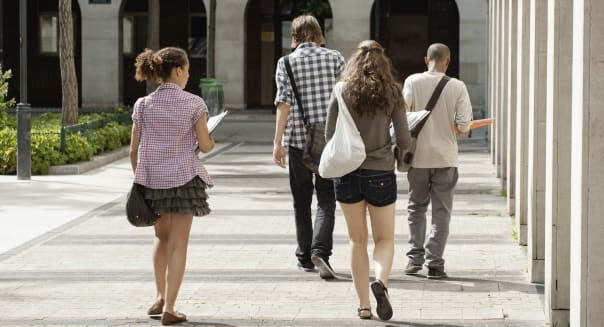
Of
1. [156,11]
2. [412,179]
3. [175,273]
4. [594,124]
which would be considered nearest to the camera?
[594,124]

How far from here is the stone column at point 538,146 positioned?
9312 mm

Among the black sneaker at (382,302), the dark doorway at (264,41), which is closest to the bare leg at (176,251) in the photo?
the black sneaker at (382,302)

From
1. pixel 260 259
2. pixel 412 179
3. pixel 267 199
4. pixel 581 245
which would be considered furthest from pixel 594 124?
pixel 267 199

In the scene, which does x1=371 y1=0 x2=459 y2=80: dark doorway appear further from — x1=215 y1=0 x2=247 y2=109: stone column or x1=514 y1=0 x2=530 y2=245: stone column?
x1=514 y1=0 x2=530 y2=245: stone column

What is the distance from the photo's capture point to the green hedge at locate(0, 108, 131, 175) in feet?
60.7

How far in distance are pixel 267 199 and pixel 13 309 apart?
6.97 metres

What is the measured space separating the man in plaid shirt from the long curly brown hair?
5.57 feet

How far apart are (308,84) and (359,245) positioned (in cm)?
200

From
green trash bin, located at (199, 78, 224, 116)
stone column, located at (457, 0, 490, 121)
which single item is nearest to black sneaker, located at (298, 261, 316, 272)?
green trash bin, located at (199, 78, 224, 116)

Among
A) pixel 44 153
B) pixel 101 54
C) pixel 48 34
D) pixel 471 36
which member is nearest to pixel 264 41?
pixel 101 54

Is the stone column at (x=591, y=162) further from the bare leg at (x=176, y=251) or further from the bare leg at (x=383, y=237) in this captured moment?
the bare leg at (x=176, y=251)

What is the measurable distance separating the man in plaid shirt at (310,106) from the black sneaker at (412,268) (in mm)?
618

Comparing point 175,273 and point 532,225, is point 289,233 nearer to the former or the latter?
point 532,225

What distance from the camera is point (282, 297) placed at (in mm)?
9070
